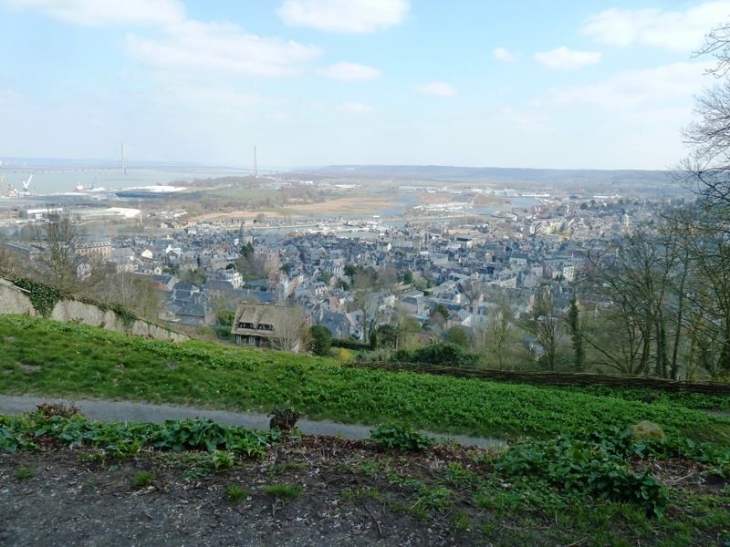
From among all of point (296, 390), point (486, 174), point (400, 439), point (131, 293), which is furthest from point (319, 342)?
point (486, 174)

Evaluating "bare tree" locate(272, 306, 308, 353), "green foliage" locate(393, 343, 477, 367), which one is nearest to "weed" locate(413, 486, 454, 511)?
"green foliage" locate(393, 343, 477, 367)

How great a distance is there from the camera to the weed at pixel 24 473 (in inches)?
182

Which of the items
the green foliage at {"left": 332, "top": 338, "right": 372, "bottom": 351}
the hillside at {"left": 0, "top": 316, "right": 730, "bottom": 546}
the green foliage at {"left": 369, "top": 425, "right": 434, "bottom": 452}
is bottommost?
the green foliage at {"left": 332, "top": 338, "right": 372, "bottom": 351}

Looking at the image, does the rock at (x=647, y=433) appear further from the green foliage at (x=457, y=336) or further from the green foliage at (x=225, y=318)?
the green foliage at (x=225, y=318)

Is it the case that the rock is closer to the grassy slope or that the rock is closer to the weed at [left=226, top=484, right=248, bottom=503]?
the grassy slope

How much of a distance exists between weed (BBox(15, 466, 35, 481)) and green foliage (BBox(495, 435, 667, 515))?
423 centimetres

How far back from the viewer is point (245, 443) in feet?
17.5

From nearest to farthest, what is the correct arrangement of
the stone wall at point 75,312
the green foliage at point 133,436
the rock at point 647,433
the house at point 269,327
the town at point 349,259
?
the green foliage at point 133,436, the rock at point 647,433, the stone wall at point 75,312, the house at point 269,327, the town at point 349,259

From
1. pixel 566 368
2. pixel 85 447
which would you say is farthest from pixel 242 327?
pixel 85 447

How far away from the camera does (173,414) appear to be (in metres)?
8.10

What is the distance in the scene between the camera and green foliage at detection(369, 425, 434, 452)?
5754 mm

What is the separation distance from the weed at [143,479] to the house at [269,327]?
19.0m

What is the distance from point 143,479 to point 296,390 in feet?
15.8

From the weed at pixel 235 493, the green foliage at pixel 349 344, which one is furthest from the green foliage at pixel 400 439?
the green foliage at pixel 349 344
